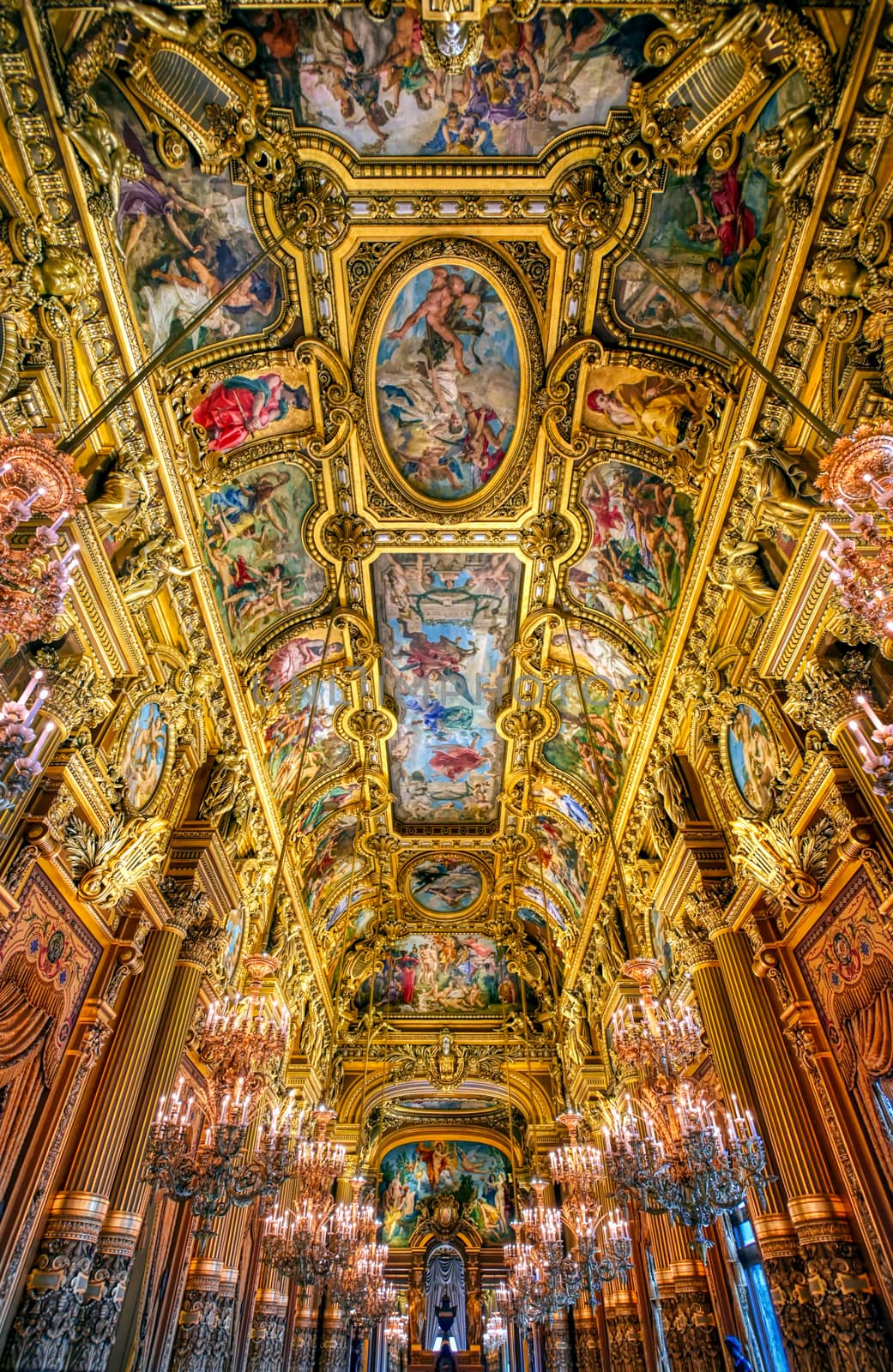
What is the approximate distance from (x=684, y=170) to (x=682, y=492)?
348cm

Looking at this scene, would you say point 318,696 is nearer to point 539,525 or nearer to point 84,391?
point 539,525

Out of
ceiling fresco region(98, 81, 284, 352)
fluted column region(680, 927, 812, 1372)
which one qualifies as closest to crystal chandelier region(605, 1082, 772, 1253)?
fluted column region(680, 927, 812, 1372)

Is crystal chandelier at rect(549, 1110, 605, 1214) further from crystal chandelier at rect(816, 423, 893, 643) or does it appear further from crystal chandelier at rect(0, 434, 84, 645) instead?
crystal chandelier at rect(0, 434, 84, 645)

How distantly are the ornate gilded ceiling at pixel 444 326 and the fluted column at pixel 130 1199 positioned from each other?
395 centimetres

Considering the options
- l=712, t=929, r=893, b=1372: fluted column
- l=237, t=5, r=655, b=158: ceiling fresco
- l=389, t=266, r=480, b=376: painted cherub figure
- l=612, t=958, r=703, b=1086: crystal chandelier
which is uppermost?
l=389, t=266, r=480, b=376: painted cherub figure

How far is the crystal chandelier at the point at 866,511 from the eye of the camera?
15.4 ft

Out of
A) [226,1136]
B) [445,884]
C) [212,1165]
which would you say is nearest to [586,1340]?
[445,884]

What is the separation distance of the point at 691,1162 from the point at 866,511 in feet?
18.9

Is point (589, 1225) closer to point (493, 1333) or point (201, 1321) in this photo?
point (201, 1321)

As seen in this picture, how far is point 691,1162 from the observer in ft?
23.2

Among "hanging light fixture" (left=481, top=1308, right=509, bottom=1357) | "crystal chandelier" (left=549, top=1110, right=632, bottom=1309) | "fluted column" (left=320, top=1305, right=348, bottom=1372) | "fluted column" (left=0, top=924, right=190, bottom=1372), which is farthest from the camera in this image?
"hanging light fixture" (left=481, top=1308, right=509, bottom=1357)

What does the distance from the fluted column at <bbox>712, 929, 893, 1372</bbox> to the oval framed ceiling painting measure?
7949 millimetres

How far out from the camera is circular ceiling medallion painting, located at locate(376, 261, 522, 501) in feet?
31.7

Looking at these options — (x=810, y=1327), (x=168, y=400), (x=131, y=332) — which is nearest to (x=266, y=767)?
(x=168, y=400)
